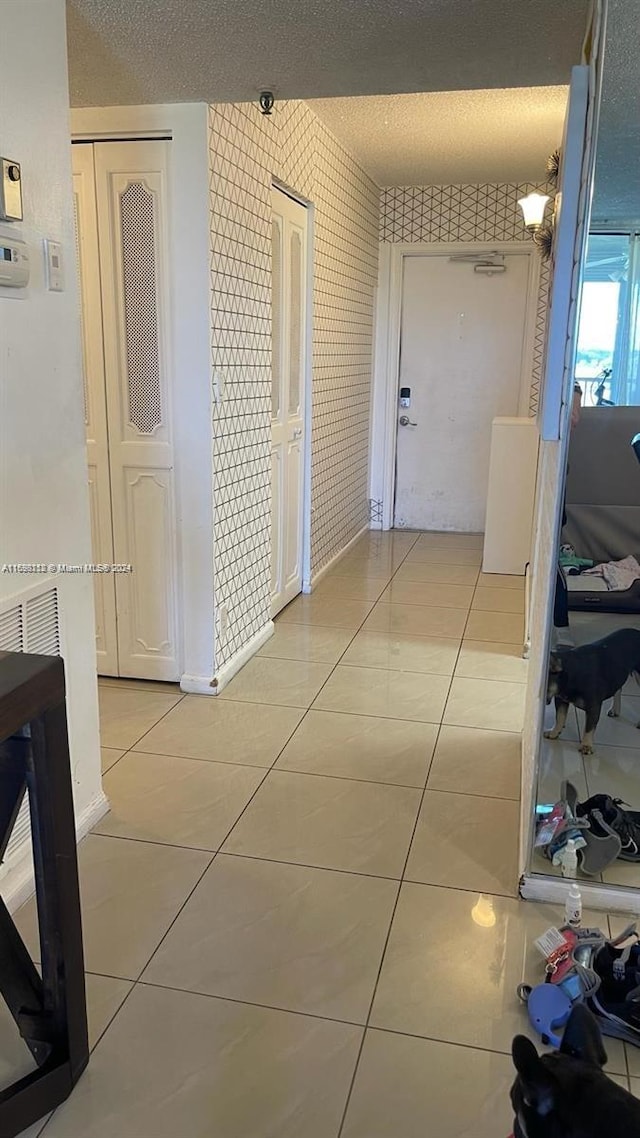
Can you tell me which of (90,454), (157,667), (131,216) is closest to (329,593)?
(157,667)

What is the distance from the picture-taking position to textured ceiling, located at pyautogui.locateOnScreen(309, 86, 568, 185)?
12.6 feet

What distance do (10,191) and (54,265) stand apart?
0.71ft

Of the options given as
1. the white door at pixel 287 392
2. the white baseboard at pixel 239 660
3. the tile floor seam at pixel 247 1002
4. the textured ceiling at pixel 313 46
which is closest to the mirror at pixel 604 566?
the textured ceiling at pixel 313 46

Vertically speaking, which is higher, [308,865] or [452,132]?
[452,132]

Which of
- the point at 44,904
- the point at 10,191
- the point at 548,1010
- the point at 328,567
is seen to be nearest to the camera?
the point at 44,904

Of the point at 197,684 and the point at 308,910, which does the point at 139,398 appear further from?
the point at 308,910

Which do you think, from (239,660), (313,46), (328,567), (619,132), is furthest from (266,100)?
(328,567)

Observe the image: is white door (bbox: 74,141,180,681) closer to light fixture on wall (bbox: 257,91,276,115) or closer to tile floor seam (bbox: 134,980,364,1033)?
light fixture on wall (bbox: 257,91,276,115)

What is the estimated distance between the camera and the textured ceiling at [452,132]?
3854 mm

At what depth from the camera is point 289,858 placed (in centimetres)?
227

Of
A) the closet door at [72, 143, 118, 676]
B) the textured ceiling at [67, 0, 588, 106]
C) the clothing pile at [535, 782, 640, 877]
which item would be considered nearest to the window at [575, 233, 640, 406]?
the textured ceiling at [67, 0, 588, 106]

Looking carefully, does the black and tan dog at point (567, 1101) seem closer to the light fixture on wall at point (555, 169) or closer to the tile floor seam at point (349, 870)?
the tile floor seam at point (349, 870)

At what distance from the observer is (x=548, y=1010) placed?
169cm

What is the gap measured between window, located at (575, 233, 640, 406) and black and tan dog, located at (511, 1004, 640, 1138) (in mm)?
1424
